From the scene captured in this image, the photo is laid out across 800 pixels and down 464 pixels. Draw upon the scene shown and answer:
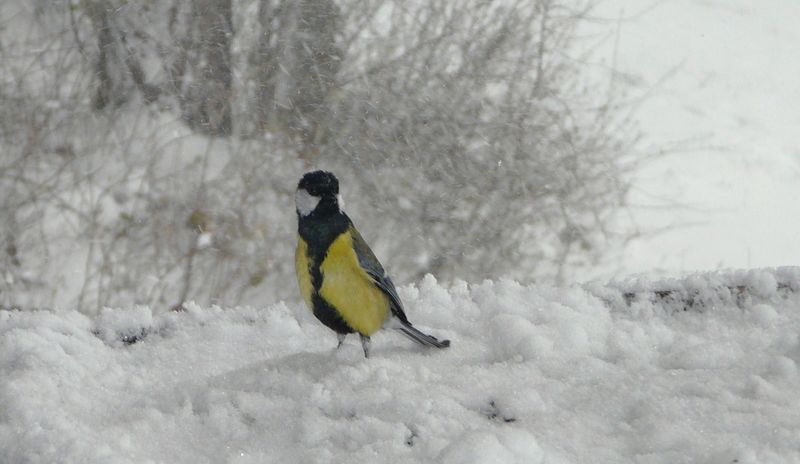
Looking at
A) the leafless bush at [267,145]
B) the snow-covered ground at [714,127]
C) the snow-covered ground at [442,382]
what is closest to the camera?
the snow-covered ground at [442,382]

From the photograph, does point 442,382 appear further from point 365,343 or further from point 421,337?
point 365,343

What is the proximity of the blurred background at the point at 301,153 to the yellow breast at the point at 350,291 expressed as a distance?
3406mm

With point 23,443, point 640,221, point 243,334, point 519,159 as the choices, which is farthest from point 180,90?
point 23,443

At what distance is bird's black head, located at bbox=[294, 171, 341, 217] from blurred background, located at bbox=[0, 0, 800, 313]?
11.2 feet

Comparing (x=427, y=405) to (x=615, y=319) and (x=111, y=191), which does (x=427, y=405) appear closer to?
(x=615, y=319)

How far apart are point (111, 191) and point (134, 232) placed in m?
0.28

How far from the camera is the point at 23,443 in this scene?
140 centimetres

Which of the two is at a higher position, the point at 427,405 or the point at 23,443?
the point at 427,405

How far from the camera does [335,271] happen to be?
6.44ft

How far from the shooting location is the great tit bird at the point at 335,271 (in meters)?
1.92

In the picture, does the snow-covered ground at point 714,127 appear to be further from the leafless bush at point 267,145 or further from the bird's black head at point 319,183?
the bird's black head at point 319,183

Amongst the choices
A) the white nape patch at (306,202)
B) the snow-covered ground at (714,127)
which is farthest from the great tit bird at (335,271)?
the snow-covered ground at (714,127)

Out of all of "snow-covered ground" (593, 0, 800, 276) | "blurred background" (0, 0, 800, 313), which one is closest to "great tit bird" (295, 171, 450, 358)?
"blurred background" (0, 0, 800, 313)

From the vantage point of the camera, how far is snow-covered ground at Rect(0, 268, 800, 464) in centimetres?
140
